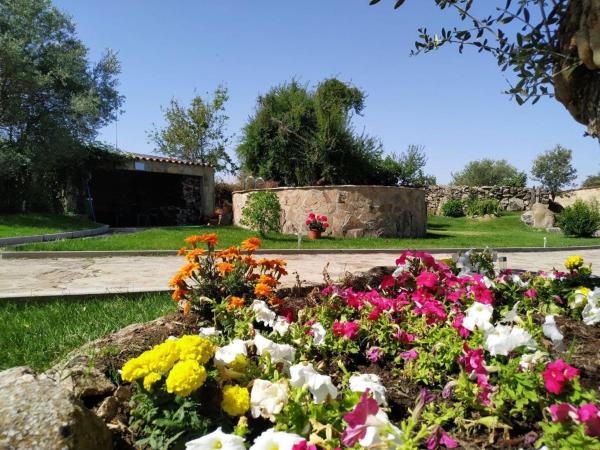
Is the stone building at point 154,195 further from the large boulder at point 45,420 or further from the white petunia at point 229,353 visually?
the large boulder at point 45,420

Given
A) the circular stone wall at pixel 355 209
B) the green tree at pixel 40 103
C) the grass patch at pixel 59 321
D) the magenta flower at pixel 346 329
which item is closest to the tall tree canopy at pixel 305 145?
the circular stone wall at pixel 355 209

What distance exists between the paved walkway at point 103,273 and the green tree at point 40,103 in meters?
8.61

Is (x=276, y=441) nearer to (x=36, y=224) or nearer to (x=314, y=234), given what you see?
(x=314, y=234)

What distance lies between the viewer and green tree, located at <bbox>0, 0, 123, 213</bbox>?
1561 centimetres

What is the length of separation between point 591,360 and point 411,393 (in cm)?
85

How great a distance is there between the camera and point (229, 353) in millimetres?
1948

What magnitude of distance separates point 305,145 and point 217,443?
776 inches

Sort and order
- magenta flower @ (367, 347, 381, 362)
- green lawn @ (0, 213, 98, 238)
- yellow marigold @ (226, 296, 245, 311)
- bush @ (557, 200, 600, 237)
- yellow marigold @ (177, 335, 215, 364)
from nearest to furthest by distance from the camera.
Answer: yellow marigold @ (177, 335, 215, 364), magenta flower @ (367, 347, 381, 362), yellow marigold @ (226, 296, 245, 311), green lawn @ (0, 213, 98, 238), bush @ (557, 200, 600, 237)

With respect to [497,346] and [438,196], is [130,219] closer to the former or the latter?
[438,196]

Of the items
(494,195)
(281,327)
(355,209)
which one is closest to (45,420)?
(281,327)

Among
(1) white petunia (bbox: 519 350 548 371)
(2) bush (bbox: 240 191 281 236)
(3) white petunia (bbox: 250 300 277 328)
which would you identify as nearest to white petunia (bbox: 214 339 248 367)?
(3) white petunia (bbox: 250 300 277 328)

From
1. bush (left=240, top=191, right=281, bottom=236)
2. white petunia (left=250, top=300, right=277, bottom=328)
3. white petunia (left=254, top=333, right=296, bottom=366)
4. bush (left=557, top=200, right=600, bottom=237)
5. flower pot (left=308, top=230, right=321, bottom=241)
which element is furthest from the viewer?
bush (left=557, top=200, right=600, bottom=237)

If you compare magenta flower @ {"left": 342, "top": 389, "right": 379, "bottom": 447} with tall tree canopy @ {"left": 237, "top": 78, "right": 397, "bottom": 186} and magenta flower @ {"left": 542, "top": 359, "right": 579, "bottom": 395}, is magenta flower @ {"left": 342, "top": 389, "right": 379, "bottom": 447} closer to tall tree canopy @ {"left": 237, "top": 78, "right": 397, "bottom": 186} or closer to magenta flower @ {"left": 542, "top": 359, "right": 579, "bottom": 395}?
magenta flower @ {"left": 542, "top": 359, "right": 579, "bottom": 395}

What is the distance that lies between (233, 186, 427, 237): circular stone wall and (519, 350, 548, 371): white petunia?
12991 mm
